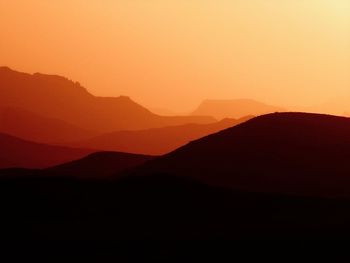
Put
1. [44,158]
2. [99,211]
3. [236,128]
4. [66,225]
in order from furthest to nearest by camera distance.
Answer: [44,158] < [236,128] < [99,211] < [66,225]

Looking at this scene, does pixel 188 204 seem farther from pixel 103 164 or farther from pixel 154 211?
pixel 103 164

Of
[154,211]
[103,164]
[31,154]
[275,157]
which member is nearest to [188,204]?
[154,211]

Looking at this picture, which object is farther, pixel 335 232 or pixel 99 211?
pixel 99 211

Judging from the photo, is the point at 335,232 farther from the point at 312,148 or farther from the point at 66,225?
the point at 312,148

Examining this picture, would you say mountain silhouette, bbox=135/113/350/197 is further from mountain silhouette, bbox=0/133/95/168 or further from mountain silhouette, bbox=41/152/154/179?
mountain silhouette, bbox=0/133/95/168

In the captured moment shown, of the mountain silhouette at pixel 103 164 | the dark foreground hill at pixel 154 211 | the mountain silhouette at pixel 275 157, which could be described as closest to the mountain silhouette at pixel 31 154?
the mountain silhouette at pixel 103 164

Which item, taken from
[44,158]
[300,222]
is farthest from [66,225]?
[44,158]

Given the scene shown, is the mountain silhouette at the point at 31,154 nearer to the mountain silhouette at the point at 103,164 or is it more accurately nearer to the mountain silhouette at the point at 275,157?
the mountain silhouette at the point at 103,164
